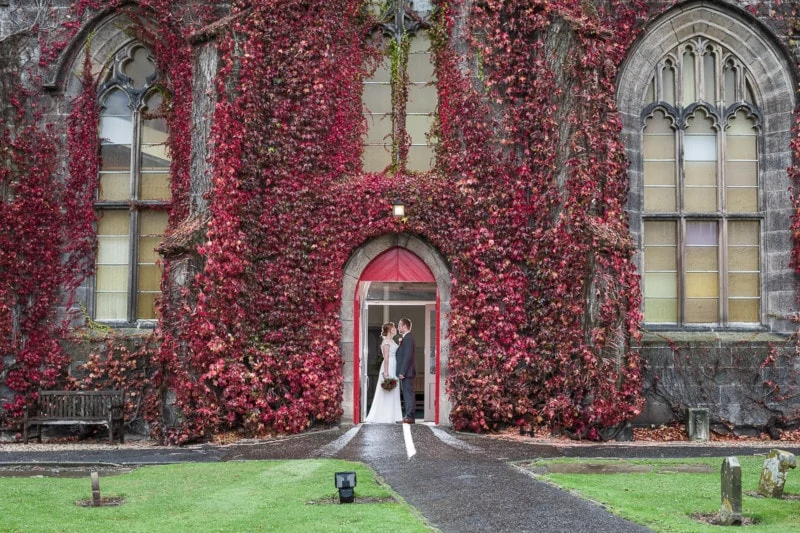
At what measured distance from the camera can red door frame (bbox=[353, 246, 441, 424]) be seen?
16.0 m

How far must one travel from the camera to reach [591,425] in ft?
48.1

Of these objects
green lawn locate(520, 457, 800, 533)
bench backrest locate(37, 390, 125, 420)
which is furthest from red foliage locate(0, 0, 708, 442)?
green lawn locate(520, 457, 800, 533)

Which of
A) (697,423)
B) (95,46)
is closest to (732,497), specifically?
(697,423)

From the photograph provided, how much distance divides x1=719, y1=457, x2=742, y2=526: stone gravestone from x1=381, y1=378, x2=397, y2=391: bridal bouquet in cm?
912

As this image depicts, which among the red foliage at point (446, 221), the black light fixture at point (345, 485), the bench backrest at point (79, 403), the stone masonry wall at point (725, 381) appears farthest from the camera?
the stone masonry wall at point (725, 381)

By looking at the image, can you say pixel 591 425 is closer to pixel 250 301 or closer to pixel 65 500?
pixel 250 301

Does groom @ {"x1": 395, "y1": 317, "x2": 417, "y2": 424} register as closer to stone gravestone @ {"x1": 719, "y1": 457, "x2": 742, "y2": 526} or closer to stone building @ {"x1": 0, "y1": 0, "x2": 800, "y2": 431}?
stone building @ {"x1": 0, "y1": 0, "x2": 800, "y2": 431}

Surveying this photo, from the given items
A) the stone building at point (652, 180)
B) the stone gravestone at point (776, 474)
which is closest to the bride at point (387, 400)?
the stone building at point (652, 180)

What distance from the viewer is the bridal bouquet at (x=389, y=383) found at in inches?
673

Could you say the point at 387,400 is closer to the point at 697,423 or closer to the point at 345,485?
the point at 697,423

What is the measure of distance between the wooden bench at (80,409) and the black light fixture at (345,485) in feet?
23.6

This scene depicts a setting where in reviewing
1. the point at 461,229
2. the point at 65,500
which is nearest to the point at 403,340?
the point at 461,229

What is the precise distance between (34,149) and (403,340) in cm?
672

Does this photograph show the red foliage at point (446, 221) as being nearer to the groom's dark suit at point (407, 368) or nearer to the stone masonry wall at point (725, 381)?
the stone masonry wall at point (725, 381)
